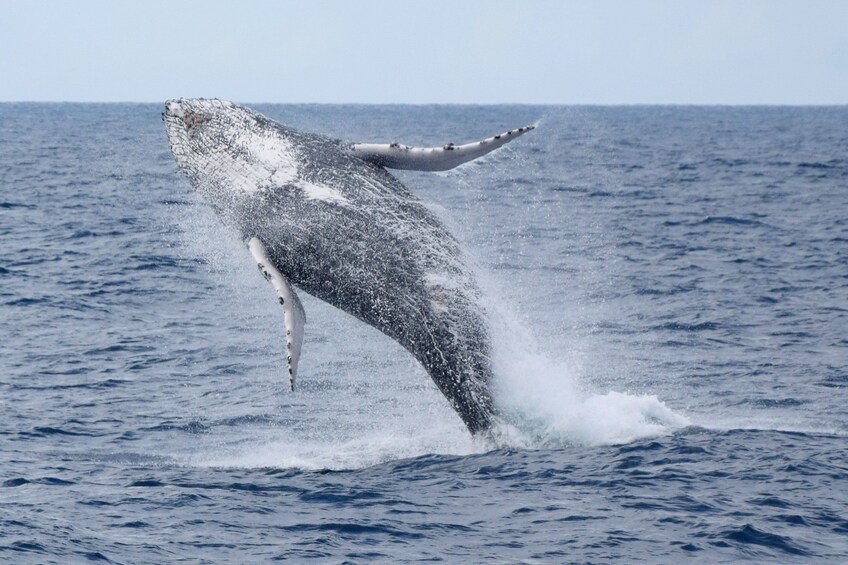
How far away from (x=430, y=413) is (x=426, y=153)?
5.27m

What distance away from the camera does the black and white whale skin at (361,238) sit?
1451cm

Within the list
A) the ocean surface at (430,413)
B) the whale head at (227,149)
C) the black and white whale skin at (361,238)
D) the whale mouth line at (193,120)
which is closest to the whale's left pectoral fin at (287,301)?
the black and white whale skin at (361,238)

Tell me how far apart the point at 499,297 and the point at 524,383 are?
3.85 ft

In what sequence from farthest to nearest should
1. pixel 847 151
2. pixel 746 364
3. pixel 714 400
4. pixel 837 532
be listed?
pixel 847 151 < pixel 746 364 < pixel 714 400 < pixel 837 532

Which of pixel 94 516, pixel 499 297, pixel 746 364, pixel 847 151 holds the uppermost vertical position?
pixel 847 151

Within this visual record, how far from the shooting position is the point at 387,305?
1460 cm

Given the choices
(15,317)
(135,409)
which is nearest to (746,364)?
(135,409)

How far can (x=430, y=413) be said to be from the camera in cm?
1814

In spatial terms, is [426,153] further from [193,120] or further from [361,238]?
[193,120]

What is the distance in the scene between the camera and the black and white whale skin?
571 inches

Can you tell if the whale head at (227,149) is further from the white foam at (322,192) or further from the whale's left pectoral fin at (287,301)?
the whale's left pectoral fin at (287,301)

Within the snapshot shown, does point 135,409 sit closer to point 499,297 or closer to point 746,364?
point 499,297

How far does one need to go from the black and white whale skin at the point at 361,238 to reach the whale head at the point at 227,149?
0.02m

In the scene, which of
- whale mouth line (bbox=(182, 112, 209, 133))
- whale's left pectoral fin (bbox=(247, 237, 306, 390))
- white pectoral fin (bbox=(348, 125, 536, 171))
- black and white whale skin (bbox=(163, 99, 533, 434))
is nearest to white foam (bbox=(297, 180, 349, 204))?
black and white whale skin (bbox=(163, 99, 533, 434))
